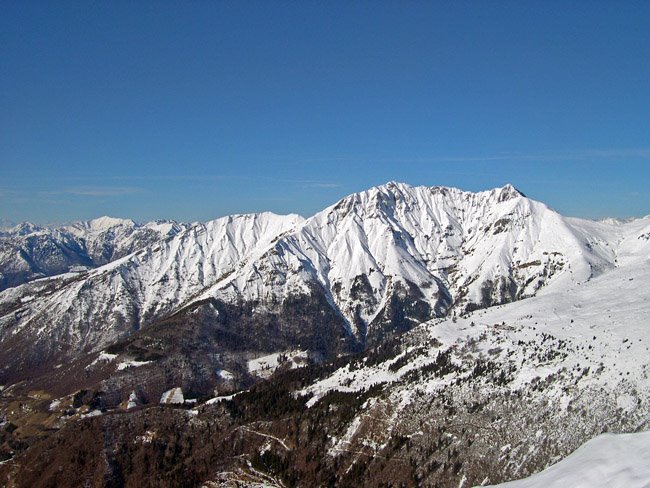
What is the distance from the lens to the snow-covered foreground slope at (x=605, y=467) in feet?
85.7

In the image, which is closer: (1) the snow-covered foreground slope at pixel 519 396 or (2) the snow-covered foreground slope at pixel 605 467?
(2) the snow-covered foreground slope at pixel 605 467

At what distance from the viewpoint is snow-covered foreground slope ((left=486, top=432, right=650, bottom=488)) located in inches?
1028

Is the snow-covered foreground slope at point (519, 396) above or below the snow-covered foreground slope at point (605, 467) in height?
below

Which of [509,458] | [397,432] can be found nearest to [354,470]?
[397,432]

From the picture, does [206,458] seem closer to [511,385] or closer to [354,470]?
[354,470]

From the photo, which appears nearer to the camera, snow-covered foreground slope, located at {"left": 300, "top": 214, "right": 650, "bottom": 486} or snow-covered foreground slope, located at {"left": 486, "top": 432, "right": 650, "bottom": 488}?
snow-covered foreground slope, located at {"left": 486, "top": 432, "right": 650, "bottom": 488}

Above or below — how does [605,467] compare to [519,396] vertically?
above

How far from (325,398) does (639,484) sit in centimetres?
17238

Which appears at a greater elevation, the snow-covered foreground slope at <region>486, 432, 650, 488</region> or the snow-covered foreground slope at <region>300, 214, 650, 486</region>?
the snow-covered foreground slope at <region>486, 432, 650, 488</region>

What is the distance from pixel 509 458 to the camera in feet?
408

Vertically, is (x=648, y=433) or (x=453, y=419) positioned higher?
(x=648, y=433)

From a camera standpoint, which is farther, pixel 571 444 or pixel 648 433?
pixel 571 444

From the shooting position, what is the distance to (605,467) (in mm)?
28062

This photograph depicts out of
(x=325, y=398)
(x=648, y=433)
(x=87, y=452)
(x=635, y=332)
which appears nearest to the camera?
(x=648, y=433)
